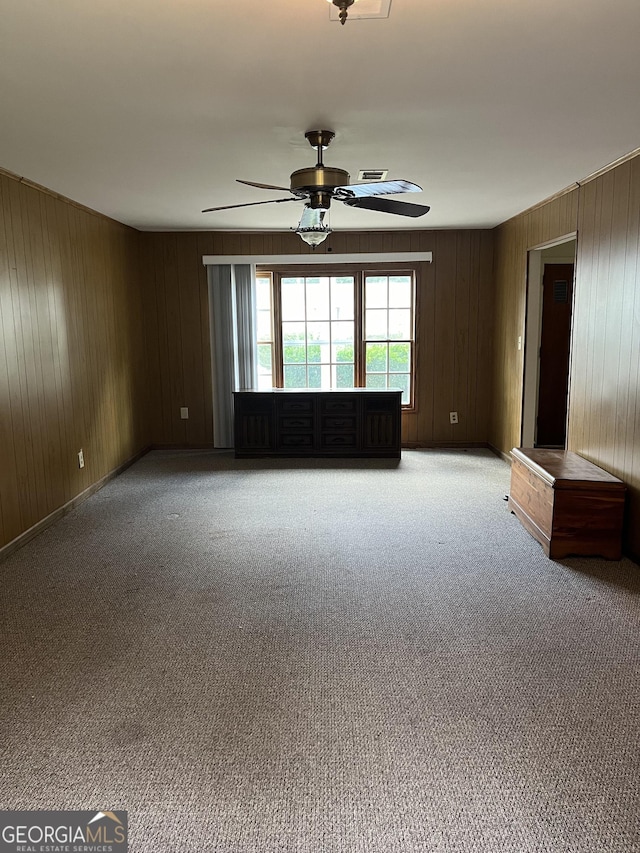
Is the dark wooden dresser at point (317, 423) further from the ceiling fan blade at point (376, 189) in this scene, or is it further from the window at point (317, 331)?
the ceiling fan blade at point (376, 189)

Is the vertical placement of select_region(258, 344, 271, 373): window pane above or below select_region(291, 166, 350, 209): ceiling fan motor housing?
below

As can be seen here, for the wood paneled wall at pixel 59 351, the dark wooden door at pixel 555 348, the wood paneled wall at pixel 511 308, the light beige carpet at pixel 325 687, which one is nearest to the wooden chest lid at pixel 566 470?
the light beige carpet at pixel 325 687

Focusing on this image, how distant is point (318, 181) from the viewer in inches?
120

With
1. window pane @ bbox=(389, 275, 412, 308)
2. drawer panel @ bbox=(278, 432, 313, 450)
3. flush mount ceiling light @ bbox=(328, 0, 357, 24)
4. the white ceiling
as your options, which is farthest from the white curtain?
flush mount ceiling light @ bbox=(328, 0, 357, 24)

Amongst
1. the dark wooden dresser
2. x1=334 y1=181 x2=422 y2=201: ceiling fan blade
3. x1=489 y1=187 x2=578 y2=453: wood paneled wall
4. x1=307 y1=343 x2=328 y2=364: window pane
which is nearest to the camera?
x1=334 y1=181 x2=422 y2=201: ceiling fan blade

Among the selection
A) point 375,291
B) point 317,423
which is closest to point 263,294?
point 375,291

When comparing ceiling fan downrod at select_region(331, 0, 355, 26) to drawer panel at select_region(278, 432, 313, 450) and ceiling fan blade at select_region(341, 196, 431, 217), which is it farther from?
drawer panel at select_region(278, 432, 313, 450)

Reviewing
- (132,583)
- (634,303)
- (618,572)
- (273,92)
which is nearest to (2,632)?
(132,583)

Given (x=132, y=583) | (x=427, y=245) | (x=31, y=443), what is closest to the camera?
(x=132, y=583)

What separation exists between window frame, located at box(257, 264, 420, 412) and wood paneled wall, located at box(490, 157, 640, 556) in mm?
1717

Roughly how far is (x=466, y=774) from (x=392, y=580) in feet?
4.72

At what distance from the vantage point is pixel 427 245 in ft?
20.9

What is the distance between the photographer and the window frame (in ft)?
21.3

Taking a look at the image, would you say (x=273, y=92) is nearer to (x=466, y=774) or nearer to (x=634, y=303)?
(x=634, y=303)
